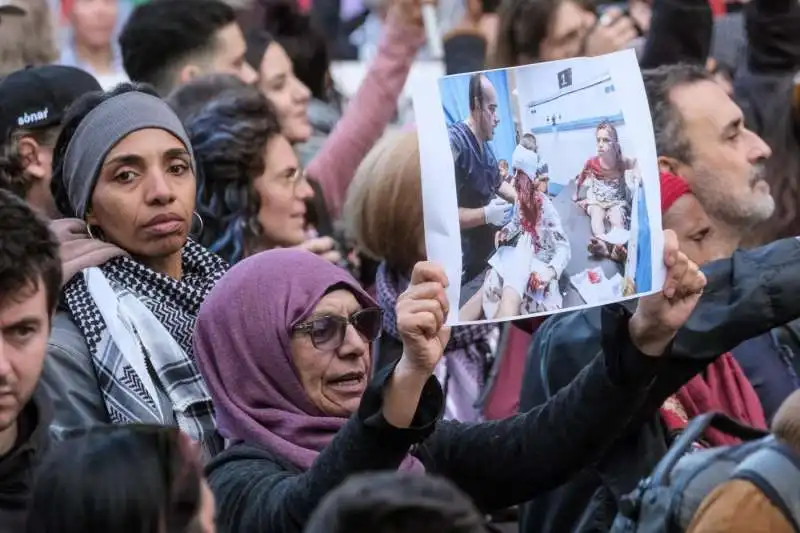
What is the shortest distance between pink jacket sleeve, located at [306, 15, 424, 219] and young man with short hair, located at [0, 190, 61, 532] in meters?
2.81

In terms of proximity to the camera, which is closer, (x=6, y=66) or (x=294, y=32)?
(x=6, y=66)

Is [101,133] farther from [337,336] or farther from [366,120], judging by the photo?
[366,120]

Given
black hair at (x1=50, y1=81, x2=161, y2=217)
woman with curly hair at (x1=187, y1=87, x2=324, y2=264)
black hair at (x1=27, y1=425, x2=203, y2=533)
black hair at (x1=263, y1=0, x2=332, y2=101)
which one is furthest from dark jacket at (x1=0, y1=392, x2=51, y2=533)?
black hair at (x1=263, y1=0, x2=332, y2=101)

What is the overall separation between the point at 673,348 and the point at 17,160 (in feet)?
5.69

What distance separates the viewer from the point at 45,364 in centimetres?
367

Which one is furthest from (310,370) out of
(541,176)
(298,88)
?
(298,88)

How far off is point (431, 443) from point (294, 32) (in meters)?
4.37

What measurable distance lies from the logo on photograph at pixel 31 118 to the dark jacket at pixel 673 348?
1.41 metres

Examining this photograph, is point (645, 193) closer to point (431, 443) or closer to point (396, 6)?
point (431, 443)

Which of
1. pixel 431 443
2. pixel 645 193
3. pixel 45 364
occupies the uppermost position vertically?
pixel 645 193

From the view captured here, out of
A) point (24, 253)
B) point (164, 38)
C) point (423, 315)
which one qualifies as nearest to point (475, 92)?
point (423, 315)

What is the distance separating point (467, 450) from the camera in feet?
12.5

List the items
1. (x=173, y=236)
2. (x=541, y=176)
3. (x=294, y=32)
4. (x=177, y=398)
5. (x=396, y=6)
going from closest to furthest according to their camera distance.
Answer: (x=541, y=176) < (x=177, y=398) < (x=173, y=236) < (x=396, y=6) < (x=294, y=32)

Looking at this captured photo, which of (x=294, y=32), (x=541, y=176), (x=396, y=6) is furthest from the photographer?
(x=294, y=32)
